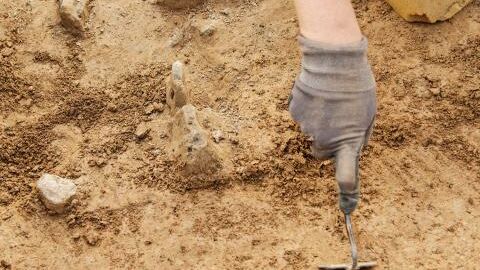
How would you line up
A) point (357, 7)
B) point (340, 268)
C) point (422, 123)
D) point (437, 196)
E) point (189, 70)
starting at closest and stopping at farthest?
1. point (340, 268)
2. point (437, 196)
3. point (422, 123)
4. point (189, 70)
5. point (357, 7)

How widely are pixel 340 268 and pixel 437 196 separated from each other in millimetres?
593

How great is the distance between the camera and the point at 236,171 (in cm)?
261

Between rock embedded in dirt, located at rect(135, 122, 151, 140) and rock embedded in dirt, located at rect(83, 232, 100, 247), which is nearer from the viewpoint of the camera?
rock embedded in dirt, located at rect(83, 232, 100, 247)

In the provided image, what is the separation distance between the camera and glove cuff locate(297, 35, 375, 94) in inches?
70.4

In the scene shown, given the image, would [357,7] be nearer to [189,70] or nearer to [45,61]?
[189,70]

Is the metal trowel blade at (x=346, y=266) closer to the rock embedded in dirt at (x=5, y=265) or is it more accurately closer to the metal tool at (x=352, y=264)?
the metal tool at (x=352, y=264)

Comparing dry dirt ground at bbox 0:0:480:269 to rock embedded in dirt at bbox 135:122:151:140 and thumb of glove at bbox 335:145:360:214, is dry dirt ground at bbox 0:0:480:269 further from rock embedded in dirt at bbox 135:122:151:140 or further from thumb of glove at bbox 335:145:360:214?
thumb of glove at bbox 335:145:360:214

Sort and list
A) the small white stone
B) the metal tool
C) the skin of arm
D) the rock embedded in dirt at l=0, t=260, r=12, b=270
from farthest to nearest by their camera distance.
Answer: the small white stone < the rock embedded in dirt at l=0, t=260, r=12, b=270 < the metal tool < the skin of arm

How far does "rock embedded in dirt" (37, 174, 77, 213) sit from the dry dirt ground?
0.05 metres

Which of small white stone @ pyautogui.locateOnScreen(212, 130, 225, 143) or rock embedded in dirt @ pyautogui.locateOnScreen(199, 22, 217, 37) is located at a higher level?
rock embedded in dirt @ pyautogui.locateOnScreen(199, 22, 217, 37)

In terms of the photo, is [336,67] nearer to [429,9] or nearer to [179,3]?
[429,9]

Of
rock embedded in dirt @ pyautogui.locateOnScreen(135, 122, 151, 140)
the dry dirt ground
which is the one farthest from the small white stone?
rock embedded in dirt @ pyautogui.locateOnScreen(135, 122, 151, 140)

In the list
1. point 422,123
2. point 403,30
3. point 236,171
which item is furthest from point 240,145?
point 403,30

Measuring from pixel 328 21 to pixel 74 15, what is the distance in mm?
1889
